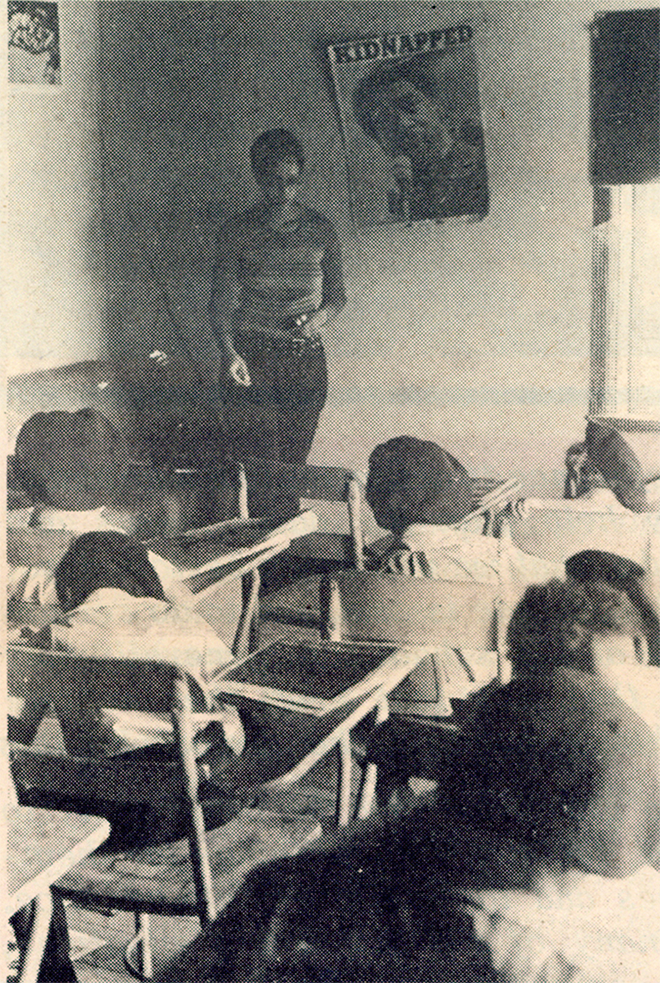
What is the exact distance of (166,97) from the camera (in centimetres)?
185

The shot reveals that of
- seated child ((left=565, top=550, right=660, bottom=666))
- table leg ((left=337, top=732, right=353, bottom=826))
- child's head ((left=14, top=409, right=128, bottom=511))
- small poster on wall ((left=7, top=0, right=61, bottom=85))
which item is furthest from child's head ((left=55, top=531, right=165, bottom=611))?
small poster on wall ((left=7, top=0, right=61, bottom=85))

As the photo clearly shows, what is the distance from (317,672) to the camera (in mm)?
1734

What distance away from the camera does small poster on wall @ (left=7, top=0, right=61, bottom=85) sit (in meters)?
1.84

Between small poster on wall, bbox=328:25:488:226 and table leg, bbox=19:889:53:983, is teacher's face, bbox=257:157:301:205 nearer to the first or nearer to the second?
small poster on wall, bbox=328:25:488:226

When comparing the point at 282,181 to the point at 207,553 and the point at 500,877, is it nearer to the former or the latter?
the point at 207,553

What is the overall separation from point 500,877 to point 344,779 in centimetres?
43

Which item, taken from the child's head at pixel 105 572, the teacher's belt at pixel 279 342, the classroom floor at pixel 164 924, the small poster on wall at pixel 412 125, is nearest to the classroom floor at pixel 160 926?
Answer: the classroom floor at pixel 164 924

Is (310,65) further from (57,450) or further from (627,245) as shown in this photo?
(57,450)

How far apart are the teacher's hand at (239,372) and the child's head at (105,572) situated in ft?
1.24

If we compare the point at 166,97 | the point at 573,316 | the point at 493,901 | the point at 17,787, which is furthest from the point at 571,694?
the point at 166,97

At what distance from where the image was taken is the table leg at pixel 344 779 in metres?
1.76

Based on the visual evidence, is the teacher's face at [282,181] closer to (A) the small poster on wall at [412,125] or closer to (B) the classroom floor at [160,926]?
(A) the small poster on wall at [412,125]

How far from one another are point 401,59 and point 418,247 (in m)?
0.32

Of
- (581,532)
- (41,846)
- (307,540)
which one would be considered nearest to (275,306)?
(307,540)
